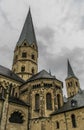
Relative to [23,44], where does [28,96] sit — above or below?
below

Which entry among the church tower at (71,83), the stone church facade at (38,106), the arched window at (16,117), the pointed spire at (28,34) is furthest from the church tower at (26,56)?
the church tower at (71,83)

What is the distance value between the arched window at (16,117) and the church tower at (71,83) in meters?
44.5

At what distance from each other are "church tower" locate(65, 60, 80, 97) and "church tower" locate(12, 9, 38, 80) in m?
27.6

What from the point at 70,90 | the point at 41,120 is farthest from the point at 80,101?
the point at 70,90

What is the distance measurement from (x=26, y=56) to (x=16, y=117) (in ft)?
72.8

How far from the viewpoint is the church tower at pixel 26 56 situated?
4307cm

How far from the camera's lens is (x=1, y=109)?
23609 millimetres

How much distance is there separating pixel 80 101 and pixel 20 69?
2096 centimetres

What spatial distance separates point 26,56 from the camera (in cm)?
4491

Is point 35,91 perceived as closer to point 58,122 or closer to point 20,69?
point 58,122

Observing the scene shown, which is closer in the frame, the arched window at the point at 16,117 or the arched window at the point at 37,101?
the arched window at the point at 16,117

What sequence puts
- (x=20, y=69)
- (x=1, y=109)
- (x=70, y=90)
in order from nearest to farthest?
(x=1, y=109) → (x=20, y=69) → (x=70, y=90)

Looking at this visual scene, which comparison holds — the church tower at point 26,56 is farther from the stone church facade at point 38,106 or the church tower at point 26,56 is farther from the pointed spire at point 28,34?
the stone church facade at point 38,106

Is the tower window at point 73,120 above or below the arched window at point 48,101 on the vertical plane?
below
